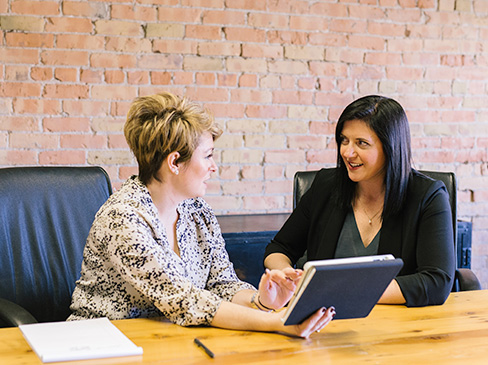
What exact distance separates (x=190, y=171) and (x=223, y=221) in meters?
1.34

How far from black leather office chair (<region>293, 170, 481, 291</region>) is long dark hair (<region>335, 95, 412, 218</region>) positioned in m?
0.30

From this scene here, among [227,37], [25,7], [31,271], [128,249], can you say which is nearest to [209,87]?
[227,37]

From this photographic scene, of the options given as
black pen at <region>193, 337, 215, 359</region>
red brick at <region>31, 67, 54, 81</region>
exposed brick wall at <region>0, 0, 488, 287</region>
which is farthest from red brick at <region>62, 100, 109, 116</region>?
black pen at <region>193, 337, 215, 359</region>

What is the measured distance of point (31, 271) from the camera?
7.18ft

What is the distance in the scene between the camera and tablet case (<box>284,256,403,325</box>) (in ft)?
4.70

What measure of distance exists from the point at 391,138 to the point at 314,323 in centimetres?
84

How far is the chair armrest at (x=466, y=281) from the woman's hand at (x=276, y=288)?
0.76 metres

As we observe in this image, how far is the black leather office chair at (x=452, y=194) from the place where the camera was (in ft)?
7.32

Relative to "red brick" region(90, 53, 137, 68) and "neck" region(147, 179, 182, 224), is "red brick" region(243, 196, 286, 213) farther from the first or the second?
"neck" region(147, 179, 182, 224)

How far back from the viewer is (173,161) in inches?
71.2

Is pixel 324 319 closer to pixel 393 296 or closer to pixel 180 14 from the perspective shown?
pixel 393 296

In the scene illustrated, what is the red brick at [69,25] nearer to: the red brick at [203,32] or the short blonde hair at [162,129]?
the red brick at [203,32]

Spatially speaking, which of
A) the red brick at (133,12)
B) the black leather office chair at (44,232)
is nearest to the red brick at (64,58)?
the red brick at (133,12)

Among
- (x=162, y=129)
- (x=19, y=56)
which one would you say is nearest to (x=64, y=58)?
(x=19, y=56)
